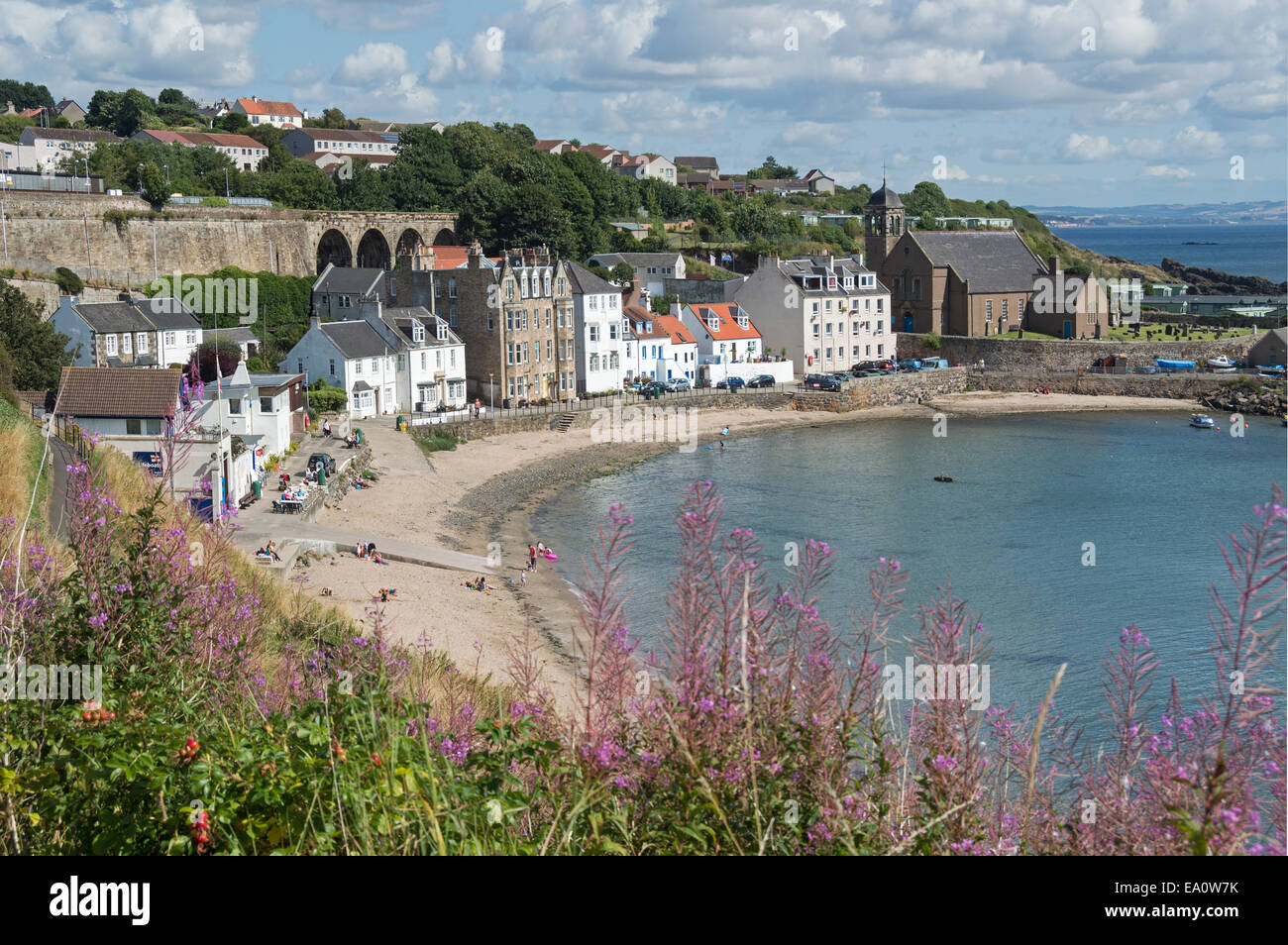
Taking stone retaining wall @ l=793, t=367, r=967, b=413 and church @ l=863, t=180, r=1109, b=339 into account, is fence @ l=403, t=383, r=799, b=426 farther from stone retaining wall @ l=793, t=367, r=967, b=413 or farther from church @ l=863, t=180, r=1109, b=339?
church @ l=863, t=180, r=1109, b=339

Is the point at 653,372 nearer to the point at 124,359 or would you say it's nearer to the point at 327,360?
the point at 327,360

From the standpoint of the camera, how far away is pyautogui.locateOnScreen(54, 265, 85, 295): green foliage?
49.1 m

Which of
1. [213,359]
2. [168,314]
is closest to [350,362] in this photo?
[213,359]

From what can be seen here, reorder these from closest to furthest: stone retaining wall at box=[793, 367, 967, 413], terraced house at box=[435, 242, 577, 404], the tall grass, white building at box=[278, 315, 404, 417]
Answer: the tall grass, white building at box=[278, 315, 404, 417], terraced house at box=[435, 242, 577, 404], stone retaining wall at box=[793, 367, 967, 413]

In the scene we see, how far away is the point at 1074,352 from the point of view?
212 feet

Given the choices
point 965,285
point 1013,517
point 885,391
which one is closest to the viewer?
point 1013,517

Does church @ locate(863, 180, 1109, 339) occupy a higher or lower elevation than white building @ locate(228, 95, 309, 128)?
lower

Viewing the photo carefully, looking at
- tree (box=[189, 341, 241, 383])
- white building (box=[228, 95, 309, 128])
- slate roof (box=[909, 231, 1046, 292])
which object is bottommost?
tree (box=[189, 341, 241, 383])

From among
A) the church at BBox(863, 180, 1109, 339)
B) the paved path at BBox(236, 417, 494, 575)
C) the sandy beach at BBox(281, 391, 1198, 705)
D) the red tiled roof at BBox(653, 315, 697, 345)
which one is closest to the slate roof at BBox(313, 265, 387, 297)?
the sandy beach at BBox(281, 391, 1198, 705)

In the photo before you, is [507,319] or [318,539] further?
[507,319]

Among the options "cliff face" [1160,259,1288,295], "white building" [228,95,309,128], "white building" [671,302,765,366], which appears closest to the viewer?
"white building" [671,302,765,366]

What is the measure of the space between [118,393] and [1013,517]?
24162 mm

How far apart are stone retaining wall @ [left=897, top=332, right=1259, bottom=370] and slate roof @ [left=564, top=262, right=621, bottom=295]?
22.7 meters

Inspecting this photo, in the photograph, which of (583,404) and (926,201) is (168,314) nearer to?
(583,404)
